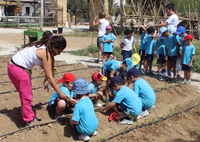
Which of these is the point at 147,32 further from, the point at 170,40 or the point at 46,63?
the point at 46,63

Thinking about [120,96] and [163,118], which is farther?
[163,118]

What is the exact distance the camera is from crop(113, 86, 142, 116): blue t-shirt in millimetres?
4223

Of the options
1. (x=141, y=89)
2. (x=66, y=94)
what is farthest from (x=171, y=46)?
(x=66, y=94)

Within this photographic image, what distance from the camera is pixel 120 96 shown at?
13.9 ft

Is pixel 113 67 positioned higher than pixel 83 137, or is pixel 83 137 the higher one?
pixel 113 67

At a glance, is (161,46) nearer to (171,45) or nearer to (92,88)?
(171,45)

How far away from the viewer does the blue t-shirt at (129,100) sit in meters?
Result: 4.22

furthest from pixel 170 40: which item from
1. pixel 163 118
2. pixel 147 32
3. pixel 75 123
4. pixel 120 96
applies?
pixel 75 123

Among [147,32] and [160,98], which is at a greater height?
[147,32]

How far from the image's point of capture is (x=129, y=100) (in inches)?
169

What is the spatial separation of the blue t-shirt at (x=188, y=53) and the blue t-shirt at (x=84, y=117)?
383 centimetres

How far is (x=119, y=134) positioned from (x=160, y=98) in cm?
212

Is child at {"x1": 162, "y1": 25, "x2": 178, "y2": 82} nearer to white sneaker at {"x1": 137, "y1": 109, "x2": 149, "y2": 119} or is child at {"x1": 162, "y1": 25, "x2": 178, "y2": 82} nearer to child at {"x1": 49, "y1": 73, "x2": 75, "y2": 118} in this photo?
white sneaker at {"x1": 137, "y1": 109, "x2": 149, "y2": 119}

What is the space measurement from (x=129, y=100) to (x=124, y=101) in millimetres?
87
